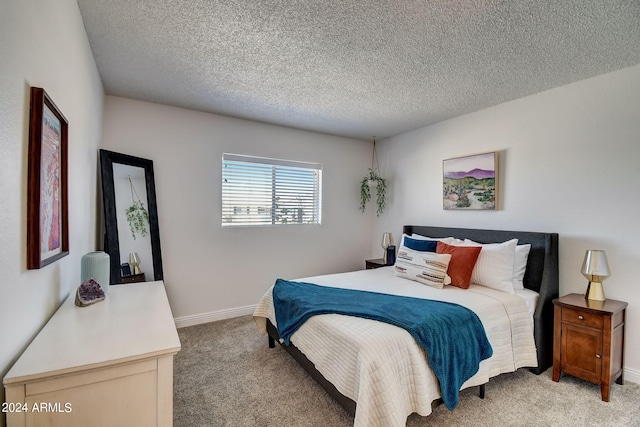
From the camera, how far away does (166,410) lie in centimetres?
116

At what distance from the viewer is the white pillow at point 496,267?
2.64 meters

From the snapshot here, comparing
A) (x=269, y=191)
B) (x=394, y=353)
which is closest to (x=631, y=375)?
(x=394, y=353)

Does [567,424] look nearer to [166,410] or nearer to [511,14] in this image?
[166,410]

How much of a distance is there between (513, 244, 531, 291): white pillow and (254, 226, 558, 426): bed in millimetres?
79

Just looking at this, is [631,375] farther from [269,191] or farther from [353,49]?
[269,191]

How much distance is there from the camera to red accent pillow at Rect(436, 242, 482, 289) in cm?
271

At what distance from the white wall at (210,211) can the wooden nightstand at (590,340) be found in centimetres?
273

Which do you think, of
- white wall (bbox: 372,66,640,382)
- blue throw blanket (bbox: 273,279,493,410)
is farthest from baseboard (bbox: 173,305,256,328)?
white wall (bbox: 372,66,640,382)

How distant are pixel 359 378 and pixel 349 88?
237 centimetres

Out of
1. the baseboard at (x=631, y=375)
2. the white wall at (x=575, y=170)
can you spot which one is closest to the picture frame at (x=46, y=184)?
the white wall at (x=575, y=170)

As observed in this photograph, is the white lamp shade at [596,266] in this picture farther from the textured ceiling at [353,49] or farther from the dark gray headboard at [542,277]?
the textured ceiling at [353,49]

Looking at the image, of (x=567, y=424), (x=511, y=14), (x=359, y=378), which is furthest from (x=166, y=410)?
(x=511, y=14)

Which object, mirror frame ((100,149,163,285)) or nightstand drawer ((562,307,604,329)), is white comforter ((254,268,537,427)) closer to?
nightstand drawer ((562,307,604,329))

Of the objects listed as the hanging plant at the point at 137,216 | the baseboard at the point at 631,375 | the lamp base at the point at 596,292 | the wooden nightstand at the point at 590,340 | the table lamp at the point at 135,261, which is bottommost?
the baseboard at the point at 631,375
